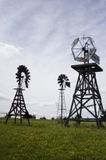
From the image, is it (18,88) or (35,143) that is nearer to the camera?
(35,143)

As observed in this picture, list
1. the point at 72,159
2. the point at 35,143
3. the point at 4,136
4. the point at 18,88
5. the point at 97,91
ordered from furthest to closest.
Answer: the point at 18,88 → the point at 97,91 → the point at 4,136 → the point at 35,143 → the point at 72,159

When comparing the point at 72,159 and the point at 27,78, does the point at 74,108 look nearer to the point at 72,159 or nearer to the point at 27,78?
the point at 27,78

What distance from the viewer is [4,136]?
24.7 meters

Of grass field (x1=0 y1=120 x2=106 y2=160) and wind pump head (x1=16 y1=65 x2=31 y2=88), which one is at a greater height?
wind pump head (x1=16 y1=65 x2=31 y2=88)

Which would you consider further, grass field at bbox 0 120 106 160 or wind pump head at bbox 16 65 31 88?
wind pump head at bbox 16 65 31 88

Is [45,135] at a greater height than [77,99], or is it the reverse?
[77,99]

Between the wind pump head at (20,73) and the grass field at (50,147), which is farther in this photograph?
the wind pump head at (20,73)

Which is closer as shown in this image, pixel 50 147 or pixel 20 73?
pixel 50 147

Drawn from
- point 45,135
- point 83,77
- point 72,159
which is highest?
point 83,77

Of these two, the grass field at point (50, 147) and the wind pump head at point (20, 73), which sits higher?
the wind pump head at point (20, 73)

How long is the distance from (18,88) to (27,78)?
5.38 ft

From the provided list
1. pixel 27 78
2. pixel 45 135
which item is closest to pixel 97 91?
pixel 27 78

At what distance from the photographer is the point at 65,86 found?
58.6 metres

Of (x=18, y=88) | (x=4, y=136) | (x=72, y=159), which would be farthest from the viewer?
(x=18, y=88)
